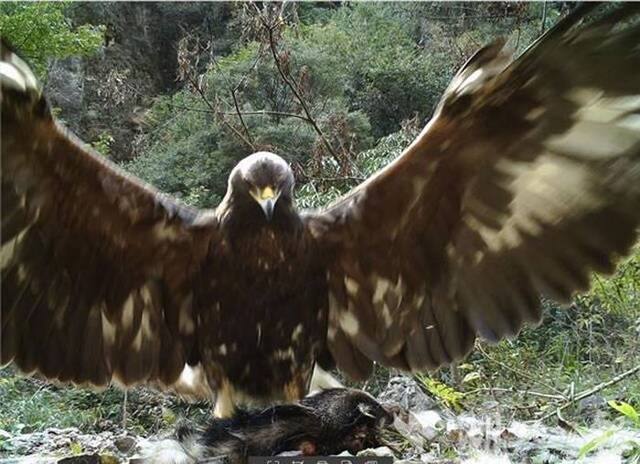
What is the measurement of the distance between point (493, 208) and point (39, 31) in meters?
2.76

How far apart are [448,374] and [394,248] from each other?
1454 millimetres

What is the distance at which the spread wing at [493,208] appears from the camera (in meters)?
1.24

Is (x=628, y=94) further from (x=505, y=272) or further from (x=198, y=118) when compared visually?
(x=198, y=118)

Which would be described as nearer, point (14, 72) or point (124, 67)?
point (14, 72)

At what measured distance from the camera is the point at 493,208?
1420mm

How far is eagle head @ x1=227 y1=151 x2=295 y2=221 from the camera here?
1241 millimetres

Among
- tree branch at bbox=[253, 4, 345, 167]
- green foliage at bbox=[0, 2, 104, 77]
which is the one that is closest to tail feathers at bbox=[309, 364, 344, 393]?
tree branch at bbox=[253, 4, 345, 167]

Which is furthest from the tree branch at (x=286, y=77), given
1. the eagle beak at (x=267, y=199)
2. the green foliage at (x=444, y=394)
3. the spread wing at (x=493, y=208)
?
the eagle beak at (x=267, y=199)

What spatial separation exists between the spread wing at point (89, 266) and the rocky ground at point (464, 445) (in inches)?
8.0

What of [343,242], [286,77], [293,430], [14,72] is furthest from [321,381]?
[286,77]

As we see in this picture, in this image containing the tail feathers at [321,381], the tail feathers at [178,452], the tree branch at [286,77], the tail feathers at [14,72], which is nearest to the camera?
the tail feathers at [14,72]

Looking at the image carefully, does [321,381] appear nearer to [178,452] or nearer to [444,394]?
[178,452]

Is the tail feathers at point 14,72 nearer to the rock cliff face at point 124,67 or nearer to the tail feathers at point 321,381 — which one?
the tail feathers at point 321,381

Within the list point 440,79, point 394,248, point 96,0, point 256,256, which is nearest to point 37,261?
point 256,256
